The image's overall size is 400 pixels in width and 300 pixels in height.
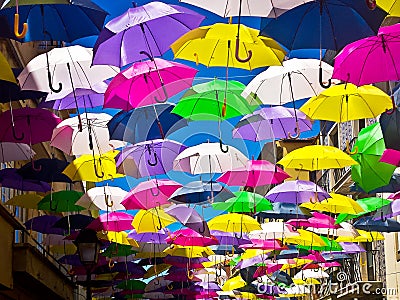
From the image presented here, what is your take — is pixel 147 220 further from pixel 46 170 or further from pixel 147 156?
pixel 147 156

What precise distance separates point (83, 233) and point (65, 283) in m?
14.7

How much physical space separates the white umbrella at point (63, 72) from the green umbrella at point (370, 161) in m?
4.66

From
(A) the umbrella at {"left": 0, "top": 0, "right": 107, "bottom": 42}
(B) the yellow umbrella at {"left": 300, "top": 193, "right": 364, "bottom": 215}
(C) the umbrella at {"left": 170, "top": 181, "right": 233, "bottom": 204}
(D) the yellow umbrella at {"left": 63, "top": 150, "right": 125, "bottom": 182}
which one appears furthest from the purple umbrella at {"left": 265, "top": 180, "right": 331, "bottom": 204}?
(A) the umbrella at {"left": 0, "top": 0, "right": 107, "bottom": 42}

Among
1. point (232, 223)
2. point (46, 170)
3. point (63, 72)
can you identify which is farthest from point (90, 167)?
point (232, 223)

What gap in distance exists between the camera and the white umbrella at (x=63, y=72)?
11680 mm

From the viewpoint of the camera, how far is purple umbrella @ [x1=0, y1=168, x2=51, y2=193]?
15305 millimetres

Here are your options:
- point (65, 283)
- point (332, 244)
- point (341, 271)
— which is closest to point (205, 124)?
point (332, 244)

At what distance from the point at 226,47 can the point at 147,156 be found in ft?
12.7

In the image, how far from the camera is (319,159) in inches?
578

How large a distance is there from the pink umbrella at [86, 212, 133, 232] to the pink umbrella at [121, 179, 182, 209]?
1.99m

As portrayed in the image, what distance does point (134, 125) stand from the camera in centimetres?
1318

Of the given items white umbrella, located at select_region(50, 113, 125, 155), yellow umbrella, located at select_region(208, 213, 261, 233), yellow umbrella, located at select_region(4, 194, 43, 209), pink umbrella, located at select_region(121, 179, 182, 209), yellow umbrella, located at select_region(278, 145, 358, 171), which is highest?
white umbrella, located at select_region(50, 113, 125, 155)

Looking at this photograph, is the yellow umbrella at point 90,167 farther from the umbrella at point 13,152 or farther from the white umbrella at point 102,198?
the white umbrella at point 102,198

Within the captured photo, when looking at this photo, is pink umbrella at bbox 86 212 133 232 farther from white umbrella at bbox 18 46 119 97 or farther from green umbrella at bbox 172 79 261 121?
white umbrella at bbox 18 46 119 97
